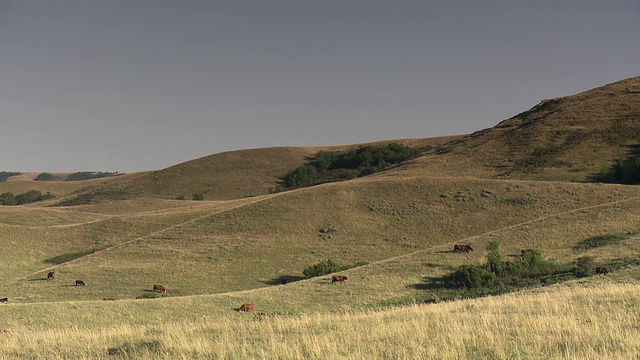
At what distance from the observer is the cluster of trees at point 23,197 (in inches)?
5812

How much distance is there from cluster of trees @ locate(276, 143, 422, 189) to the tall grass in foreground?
386 ft

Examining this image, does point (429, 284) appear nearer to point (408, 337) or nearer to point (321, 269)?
point (321, 269)

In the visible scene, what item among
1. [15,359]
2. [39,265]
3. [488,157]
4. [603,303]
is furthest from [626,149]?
[15,359]

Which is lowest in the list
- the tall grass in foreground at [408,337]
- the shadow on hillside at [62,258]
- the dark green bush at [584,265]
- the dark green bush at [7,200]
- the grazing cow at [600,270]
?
the dark green bush at [584,265]

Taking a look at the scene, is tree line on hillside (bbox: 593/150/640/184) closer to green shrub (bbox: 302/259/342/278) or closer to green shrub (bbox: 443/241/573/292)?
green shrub (bbox: 443/241/573/292)

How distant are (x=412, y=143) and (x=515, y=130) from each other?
58843 mm

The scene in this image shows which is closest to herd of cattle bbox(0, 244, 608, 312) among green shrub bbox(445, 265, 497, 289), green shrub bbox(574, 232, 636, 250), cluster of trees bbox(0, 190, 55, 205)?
green shrub bbox(445, 265, 497, 289)

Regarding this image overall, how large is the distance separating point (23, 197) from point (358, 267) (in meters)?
153

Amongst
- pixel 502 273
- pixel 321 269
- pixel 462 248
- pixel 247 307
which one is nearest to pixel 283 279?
pixel 321 269

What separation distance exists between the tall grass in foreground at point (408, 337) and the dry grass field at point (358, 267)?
0.07 meters

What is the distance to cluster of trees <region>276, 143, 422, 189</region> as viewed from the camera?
13725cm

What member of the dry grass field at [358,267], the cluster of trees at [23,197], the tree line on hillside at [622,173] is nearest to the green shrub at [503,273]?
the dry grass field at [358,267]

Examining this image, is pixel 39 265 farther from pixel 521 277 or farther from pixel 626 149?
pixel 626 149

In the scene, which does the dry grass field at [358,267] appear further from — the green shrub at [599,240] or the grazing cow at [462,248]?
the grazing cow at [462,248]
